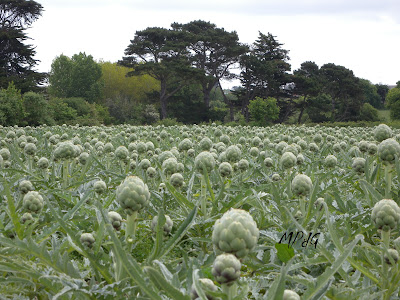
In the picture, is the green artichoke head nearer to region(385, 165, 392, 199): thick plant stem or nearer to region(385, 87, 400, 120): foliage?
region(385, 165, 392, 199): thick plant stem

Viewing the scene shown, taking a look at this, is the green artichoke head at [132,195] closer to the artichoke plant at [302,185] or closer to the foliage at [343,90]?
the artichoke plant at [302,185]

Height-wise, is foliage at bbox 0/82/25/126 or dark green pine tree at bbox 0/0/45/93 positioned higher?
dark green pine tree at bbox 0/0/45/93

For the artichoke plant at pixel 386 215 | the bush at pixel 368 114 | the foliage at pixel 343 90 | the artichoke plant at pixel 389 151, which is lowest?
the artichoke plant at pixel 386 215

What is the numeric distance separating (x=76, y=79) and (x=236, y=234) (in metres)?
57.4

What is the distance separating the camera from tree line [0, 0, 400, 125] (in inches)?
1586

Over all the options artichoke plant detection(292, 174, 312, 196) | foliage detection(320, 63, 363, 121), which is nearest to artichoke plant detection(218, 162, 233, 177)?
artichoke plant detection(292, 174, 312, 196)

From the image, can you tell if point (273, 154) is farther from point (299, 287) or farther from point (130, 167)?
point (299, 287)

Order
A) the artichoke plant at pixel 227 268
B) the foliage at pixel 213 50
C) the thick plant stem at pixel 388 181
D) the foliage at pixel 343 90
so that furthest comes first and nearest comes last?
1. the foliage at pixel 343 90
2. the foliage at pixel 213 50
3. the thick plant stem at pixel 388 181
4. the artichoke plant at pixel 227 268

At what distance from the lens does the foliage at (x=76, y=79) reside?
54469 millimetres

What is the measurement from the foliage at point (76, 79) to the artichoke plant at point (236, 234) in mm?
54224

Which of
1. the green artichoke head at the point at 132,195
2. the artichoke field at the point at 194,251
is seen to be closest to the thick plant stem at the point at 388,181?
the artichoke field at the point at 194,251

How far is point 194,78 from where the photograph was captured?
141ft

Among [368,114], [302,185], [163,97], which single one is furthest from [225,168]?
[368,114]

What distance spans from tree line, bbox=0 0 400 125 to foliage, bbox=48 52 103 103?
13 centimetres
